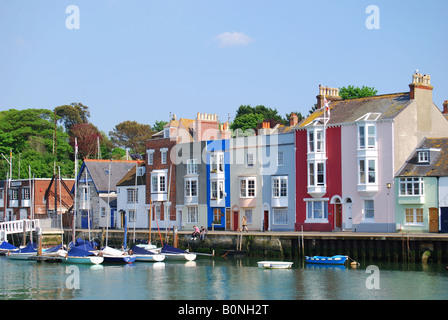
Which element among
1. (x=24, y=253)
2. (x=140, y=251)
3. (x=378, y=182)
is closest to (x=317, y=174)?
(x=378, y=182)

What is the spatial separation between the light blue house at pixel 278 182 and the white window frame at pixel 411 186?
34.4 feet

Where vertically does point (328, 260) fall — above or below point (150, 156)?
below

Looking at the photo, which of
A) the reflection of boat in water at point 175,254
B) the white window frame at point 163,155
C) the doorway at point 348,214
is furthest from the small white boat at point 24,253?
the doorway at point 348,214

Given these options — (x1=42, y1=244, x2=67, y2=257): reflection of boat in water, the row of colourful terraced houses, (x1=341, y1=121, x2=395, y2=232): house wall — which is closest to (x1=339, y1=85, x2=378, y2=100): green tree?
the row of colourful terraced houses

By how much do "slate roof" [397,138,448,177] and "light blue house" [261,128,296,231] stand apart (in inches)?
426

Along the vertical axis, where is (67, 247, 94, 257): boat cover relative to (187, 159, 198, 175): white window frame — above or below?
below

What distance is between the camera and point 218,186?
70250 mm

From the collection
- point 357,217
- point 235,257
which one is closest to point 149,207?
point 235,257

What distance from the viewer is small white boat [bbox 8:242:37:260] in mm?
64438

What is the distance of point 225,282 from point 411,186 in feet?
65.7

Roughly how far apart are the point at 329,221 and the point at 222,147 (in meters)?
14.0

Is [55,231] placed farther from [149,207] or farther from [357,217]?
[357,217]

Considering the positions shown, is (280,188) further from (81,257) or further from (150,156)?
(81,257)

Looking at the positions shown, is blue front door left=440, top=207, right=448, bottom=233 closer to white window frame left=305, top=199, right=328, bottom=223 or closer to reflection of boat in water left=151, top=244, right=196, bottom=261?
white window frame left=305, top=199, right=328, bottom=223
